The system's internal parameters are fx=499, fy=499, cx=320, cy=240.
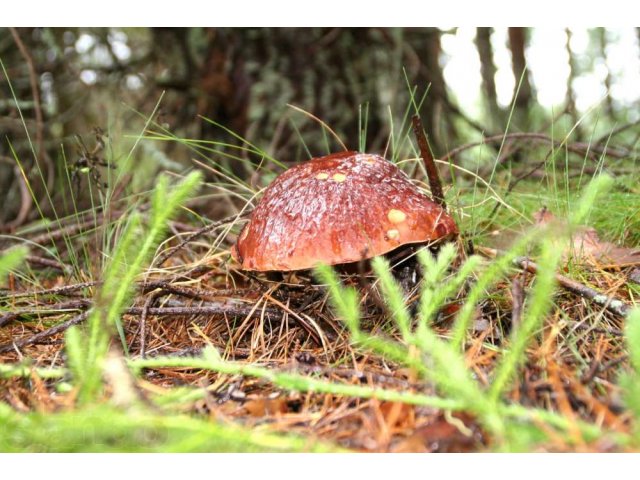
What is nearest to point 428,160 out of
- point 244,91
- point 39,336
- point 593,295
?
point 593,295

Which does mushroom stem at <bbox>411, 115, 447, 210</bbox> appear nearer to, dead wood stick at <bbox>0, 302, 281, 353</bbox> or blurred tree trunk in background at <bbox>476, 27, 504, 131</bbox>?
dead wood stick at <bbox>0, 302, 281, 353</bbox>

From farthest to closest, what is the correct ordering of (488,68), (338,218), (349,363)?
(488,68) < (338,218) < (349,363)

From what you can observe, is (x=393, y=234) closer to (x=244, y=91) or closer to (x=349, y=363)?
(x=349, y=363)

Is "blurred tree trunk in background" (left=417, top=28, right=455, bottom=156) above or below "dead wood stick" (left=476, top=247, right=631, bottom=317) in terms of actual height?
above

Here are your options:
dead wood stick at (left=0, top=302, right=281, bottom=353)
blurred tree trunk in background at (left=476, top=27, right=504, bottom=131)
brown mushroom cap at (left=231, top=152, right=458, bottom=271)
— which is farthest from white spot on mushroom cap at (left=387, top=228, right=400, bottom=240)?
blurred tree trunk in background at (left=476, top=27, right=504, bottom=131)

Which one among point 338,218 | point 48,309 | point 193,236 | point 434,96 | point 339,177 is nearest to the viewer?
point 338,218

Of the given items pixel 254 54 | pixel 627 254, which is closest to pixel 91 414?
pixel 627 254
